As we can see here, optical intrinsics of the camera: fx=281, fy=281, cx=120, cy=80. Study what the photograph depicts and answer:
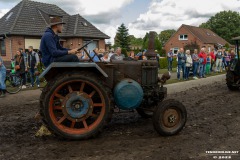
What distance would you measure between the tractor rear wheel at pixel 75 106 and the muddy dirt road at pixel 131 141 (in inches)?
7.6

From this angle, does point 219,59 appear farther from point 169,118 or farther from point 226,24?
point 226,24

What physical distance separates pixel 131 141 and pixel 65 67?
1611 mm

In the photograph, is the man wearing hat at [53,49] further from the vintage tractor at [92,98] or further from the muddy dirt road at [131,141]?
the muddy dirt road at [131,141]

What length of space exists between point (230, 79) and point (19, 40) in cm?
1938

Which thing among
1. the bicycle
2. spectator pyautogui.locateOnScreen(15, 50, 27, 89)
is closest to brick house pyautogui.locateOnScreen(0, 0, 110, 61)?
spectator pyautogui.locateOnScreen(15, 50, 27, 89)

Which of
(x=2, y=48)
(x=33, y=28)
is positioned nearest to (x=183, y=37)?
(x=33, y=28)

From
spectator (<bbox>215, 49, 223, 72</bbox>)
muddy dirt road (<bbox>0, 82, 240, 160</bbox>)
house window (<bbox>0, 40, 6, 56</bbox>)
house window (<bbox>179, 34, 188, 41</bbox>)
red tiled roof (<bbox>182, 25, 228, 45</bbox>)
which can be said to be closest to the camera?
muddy dirt road (<bbox>0, 82, 240, 160</bbox>)

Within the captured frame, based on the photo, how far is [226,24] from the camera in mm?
73375

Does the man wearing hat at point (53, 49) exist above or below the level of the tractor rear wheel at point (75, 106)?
Result: above

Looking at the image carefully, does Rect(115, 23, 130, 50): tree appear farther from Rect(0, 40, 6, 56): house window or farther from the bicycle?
the bicycle

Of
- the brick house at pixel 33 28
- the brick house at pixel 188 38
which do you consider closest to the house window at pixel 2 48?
the brick house at pixel 33 28

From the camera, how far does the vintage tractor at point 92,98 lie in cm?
448

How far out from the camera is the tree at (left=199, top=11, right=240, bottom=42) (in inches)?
2844

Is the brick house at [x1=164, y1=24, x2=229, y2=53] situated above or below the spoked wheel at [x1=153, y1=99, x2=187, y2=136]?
above
